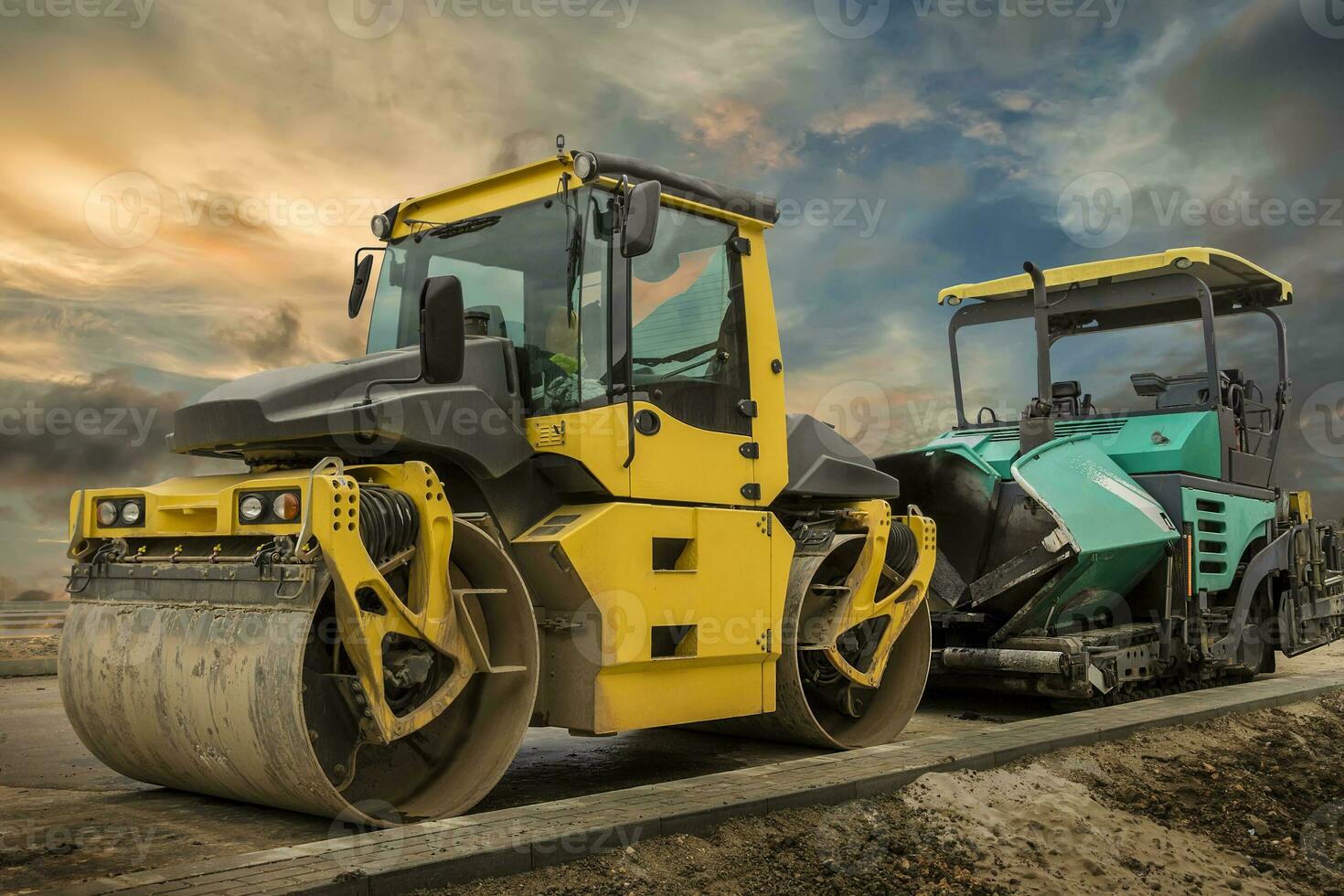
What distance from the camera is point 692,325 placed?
6.91 meters

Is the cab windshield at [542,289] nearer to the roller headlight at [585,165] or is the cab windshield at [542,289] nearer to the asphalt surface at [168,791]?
the roller headlight at [585,165]

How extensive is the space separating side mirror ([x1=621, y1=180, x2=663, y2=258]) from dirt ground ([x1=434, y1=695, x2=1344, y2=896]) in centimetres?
263

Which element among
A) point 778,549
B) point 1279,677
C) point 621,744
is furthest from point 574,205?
point 1279,677

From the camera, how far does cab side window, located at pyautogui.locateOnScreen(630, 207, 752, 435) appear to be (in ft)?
21.4

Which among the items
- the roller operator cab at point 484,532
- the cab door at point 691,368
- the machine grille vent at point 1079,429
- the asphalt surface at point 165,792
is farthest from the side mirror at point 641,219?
the machine grille vent at point 1079,429

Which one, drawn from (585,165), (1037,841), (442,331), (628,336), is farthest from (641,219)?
(1037,841)

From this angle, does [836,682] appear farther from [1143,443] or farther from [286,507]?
[1143,443]

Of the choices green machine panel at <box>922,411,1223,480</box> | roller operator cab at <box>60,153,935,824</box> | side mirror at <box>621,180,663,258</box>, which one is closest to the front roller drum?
roller operator cab at <box>60,153,935,824</box>

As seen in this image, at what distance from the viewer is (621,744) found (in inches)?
329

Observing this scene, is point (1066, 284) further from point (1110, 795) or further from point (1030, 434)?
point (1110, 795)

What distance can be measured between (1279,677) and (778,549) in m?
7.01

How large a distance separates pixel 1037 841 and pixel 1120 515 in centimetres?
462

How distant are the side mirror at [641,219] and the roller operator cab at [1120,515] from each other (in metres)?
4.77

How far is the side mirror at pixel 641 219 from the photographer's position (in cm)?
599
